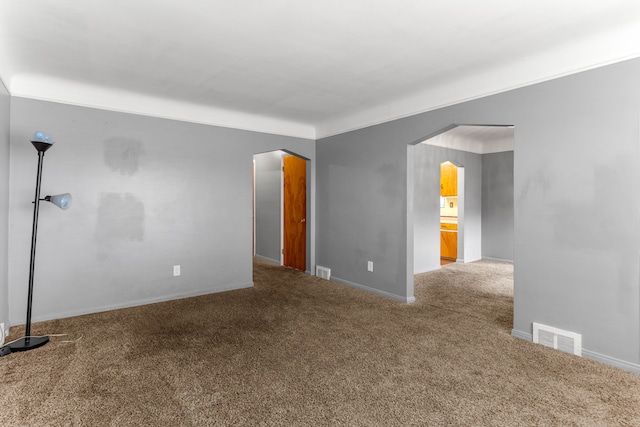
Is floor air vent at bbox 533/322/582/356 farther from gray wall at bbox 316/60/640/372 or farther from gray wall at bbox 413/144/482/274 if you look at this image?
gray wall at bbox 413/144/482/274

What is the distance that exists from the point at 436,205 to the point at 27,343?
5.88 metres

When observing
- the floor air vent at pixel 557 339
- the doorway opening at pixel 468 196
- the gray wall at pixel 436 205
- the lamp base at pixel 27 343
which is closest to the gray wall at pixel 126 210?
the lamp base at pixel 27 343

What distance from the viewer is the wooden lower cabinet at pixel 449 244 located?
7.04 meters

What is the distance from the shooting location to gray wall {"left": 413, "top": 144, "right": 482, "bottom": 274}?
599cm

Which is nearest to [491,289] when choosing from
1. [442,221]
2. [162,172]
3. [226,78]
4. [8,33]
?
[442,221]

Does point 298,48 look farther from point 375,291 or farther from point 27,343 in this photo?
point 27,343

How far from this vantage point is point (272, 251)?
22.4 ft

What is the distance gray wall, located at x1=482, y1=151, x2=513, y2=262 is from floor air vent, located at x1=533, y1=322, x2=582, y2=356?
424cm

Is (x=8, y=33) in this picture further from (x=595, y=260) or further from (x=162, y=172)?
(x=595, y=260)

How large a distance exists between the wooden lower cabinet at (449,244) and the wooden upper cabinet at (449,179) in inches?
34.5

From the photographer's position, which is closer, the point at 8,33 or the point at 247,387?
the point at 247,387

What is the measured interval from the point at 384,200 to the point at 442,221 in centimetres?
367

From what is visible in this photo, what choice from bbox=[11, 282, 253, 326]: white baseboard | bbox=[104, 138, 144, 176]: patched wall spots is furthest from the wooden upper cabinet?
bbox=[104, 138, 144, 176]: patched wall spots

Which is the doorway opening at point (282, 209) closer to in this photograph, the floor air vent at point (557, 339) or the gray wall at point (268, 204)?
the gray wall at point (268, 204)
